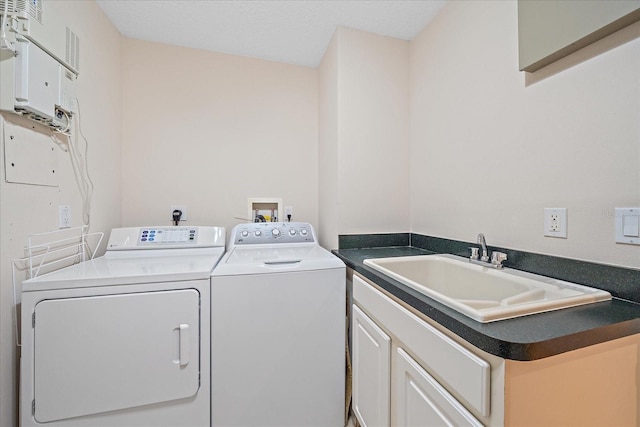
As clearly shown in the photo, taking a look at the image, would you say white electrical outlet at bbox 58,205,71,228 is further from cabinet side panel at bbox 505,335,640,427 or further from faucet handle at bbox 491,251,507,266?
faucet handle at bbox 491,251,507,266

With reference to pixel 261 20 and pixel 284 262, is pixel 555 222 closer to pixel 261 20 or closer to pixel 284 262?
pixel 284 262

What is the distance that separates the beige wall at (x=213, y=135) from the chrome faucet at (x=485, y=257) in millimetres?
1279

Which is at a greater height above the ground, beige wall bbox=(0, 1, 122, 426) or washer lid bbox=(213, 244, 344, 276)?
beige wall bbox=(0, 1, 122, 426)

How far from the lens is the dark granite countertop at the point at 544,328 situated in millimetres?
597

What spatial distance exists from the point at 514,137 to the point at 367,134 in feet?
2.83

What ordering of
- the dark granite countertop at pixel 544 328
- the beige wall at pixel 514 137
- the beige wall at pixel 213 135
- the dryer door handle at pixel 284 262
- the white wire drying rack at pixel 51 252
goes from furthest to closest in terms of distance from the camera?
the beige wall at pixel 213 135 → the dryer door handle at pixel 284 262 → the white wire drying rack at pixel 51 252 → the beige wall at pixel 514 137 → the dark granite countertop at pixel 544 328

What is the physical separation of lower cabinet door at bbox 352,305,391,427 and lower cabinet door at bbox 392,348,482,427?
6cm

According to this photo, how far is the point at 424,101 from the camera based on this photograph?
5.88ft

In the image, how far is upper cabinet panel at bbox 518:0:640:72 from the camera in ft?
2.67

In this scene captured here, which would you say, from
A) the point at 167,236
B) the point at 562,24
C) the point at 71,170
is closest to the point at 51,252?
the point at 71,170

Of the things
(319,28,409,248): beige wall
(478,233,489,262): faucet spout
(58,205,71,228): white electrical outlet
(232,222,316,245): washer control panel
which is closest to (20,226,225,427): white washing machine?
(58,205,71,228): white electrical outlet

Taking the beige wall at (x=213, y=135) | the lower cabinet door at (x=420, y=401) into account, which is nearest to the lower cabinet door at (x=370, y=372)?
the lower cabinet door at (x=420, y=401)

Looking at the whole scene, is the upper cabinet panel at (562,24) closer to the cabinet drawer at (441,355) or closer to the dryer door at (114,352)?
the cabinet drawer at (441,355)

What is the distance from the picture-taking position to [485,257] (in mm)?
1285
